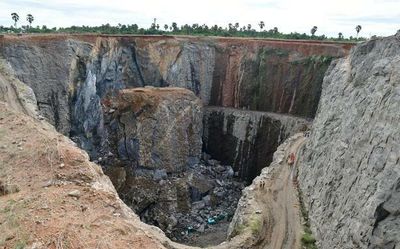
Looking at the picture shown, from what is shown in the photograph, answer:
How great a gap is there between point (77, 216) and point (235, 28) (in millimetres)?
68898

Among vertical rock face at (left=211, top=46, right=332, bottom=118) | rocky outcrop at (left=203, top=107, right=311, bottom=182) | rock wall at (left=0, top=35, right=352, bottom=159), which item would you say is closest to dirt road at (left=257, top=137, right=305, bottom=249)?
rocky outcrop at (left=203, top=107, right=311, bottom=182)

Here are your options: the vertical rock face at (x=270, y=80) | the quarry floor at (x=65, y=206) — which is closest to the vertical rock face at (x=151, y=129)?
the vertical rock face at (x=270, y=80)

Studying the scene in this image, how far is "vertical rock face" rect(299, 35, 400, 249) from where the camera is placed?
16312 mm

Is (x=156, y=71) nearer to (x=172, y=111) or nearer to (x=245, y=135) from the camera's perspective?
(x=172, y=111)

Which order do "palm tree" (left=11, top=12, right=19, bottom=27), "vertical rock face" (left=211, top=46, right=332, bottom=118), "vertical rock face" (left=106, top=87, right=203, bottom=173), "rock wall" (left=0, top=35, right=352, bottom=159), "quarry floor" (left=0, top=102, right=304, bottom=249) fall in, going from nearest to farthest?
"quarry floor" (left=0, top=102, right=304, bottom=249)
"vertical rock face" (left=106, top=87, right=203, bottom=173)
"rock wall" (left=0, top=35, right=352, bottom=159)
"vertical rock face" (left=211, top=46, right=332, bottom=118)
"palm tree" (left=11, top=12, right=19, bottom=27)

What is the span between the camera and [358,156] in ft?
68.5

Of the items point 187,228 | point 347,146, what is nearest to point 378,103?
point 347,146

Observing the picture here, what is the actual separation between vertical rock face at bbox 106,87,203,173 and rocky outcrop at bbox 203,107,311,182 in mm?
6192

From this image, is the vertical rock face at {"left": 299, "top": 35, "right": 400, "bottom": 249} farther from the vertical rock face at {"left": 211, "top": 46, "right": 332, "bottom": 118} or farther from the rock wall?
the rock wall

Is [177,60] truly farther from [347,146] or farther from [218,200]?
[347,146]

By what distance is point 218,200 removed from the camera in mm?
44188

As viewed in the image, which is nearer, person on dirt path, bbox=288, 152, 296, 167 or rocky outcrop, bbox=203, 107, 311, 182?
person on dirt path, bbox=288, 152, 296, 167

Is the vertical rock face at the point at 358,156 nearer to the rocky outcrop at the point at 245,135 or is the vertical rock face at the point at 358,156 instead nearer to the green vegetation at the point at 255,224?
the green vegetation at the point at 255,224

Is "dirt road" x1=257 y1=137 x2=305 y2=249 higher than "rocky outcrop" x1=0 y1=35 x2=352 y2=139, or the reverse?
"rocky outcrop" x1=0 y1=35 x2=352 y2=139
